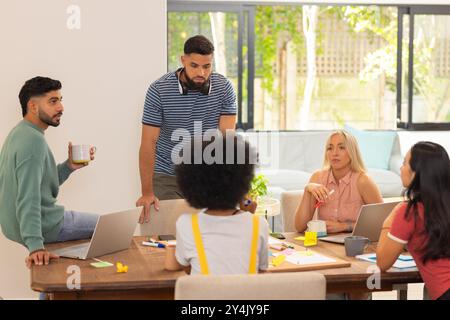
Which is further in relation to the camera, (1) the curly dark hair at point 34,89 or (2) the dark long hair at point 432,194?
(1) the curly dark hair at point 34,89

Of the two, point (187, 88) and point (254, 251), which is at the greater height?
point (187, 88)

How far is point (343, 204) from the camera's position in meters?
3.69

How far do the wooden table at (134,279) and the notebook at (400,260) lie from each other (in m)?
0.04

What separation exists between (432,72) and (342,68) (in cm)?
328

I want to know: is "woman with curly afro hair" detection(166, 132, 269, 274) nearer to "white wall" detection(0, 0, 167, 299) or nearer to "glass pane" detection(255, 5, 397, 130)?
"white wall" detection(0, 0, 167, 299)

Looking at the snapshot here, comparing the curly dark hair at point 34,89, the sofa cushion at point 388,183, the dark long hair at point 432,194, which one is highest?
the curly dark hair at point 34,89

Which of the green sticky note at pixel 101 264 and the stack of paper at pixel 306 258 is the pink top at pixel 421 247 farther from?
the green sticky note at pixel 101 264

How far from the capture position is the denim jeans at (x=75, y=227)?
3375 mm

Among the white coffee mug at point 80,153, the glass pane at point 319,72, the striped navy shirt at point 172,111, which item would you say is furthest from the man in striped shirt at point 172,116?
the glass pane at point 319,72

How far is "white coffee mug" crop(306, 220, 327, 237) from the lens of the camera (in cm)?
342

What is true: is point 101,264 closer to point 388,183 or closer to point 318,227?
point 318,227

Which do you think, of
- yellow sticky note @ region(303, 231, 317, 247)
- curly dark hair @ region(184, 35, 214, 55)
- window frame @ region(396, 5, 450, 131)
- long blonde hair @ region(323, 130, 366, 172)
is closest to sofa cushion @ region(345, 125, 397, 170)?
window frame @ region(396, 5, 450, 131)

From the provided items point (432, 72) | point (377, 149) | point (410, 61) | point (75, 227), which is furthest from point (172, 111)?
point (432, 72)

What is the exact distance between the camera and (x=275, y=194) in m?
6.46
